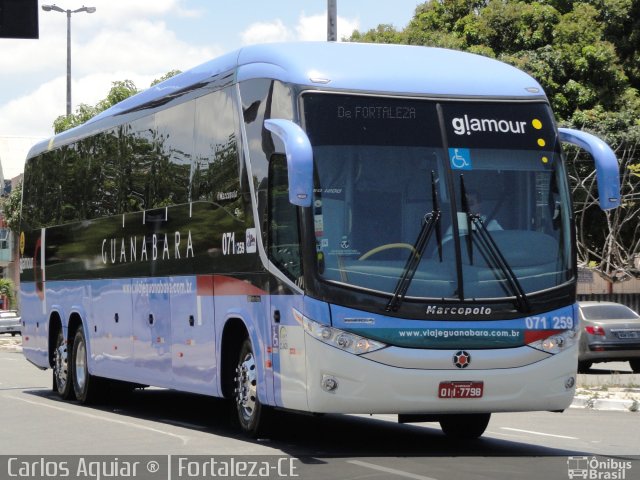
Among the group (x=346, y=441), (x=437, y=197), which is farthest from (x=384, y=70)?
(x=346, y=441)

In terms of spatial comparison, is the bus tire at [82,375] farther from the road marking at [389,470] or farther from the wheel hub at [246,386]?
the road marking at [389,470]

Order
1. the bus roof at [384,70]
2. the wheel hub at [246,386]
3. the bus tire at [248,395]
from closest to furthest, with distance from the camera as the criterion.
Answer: the bus roof at [384,70] → the bus tire at [248,395] → the wheel hub at [246,386]

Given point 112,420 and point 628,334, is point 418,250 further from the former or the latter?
point 628,334

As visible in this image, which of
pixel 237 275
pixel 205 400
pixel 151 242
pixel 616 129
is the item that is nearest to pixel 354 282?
pixel 237 275

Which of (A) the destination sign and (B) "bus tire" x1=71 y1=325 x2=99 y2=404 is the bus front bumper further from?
(B) "bus tire" x1=71 y1=325 x2=99 y2=404

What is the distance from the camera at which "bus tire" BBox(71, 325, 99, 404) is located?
2002 centimetres

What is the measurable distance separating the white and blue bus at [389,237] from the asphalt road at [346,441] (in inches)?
18.3

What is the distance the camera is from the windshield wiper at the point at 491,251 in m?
12.6

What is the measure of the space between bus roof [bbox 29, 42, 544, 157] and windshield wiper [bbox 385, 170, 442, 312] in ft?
3.68

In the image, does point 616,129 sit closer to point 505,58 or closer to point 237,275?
point 505,58

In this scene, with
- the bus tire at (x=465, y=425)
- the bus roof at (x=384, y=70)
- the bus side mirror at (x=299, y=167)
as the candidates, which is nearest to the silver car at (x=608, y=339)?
the bus tire at (x=465, y=425)

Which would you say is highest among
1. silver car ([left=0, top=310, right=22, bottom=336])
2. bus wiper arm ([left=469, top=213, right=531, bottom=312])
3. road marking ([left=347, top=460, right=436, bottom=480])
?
bus wiper arm ([left=469, top=213, right=531, bottom=312])

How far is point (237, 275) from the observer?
46.6ft

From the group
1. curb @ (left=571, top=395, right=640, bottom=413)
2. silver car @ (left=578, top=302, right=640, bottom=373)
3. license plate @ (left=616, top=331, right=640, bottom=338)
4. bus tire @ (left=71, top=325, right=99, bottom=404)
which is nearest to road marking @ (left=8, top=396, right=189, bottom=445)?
bus tire @ (left=71, top=325, right=99, bottom=404)
